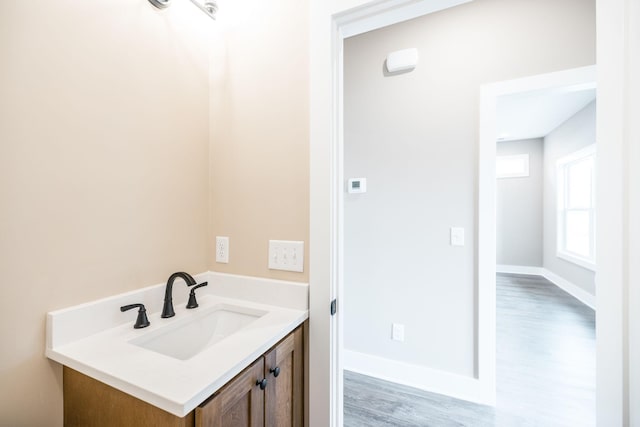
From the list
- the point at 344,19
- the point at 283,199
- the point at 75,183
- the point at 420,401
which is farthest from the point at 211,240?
the point at 420,401

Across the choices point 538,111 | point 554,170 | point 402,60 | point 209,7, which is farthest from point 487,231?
point 554,170

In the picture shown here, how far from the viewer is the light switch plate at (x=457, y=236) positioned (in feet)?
6.30

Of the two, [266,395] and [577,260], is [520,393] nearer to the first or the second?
[266,395]

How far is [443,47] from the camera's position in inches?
77.5

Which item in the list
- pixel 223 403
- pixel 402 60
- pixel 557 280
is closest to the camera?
pixel 223 403

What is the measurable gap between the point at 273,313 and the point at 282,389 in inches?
10.4

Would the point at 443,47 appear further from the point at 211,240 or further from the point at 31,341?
the point at 31,341

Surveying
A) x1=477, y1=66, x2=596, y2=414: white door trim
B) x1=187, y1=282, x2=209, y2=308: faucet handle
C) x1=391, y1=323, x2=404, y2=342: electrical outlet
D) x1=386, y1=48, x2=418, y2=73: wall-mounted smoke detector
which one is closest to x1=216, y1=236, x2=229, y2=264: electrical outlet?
x1=187, y1=282, x2=209, y2=308: faucet handle

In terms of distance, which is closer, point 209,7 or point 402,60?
point 209,7

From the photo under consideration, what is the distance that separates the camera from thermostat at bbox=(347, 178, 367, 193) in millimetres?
2250

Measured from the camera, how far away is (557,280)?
4.82 m

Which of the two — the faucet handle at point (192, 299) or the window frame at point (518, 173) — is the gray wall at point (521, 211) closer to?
the window frame at point (518, 173)

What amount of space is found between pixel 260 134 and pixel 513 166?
6333mm

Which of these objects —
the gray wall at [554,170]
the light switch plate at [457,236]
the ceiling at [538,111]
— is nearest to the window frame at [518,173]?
the gray wall at [554,170]
